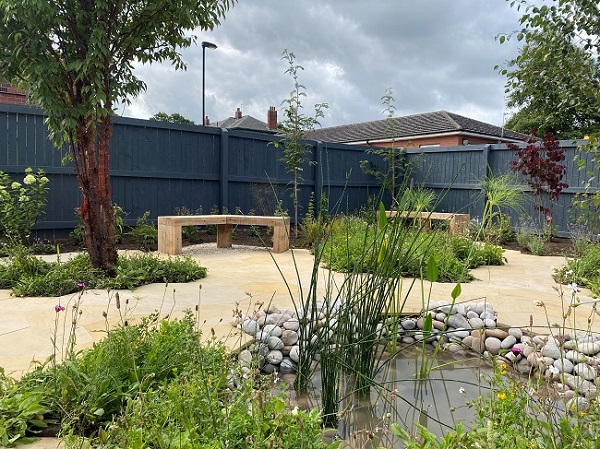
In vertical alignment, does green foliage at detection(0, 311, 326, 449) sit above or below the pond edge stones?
above

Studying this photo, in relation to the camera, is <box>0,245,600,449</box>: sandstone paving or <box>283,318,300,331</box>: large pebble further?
<box>283,318,300,331</box>: large pebble

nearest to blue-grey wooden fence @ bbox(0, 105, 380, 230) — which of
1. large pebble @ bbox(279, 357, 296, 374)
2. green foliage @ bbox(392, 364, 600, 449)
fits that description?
large pebble @ bbox(279, 357, 296, 374)

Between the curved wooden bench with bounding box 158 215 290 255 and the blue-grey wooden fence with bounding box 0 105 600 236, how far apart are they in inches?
35.3

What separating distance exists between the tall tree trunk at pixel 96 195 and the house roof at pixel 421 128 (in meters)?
10.7

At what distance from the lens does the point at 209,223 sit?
5.45 metres

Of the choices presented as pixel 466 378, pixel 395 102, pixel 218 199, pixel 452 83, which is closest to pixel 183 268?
pixel 466 378

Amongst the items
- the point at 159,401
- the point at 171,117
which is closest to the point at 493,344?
the point at 159,401

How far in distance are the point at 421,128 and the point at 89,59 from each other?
1458 centimetres

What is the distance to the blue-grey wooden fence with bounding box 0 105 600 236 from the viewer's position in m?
5.50

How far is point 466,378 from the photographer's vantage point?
6.93 ft

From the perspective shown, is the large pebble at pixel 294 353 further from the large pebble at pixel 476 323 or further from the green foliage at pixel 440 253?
the green foliage at pixel 440 253


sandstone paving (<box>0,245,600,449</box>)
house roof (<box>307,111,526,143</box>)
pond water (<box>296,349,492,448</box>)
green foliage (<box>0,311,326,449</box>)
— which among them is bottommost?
pond water (<box>296,349,492,448</box>)

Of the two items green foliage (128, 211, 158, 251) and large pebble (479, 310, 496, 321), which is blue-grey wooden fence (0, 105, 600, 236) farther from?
large pebble (479, 310, 496, 321)

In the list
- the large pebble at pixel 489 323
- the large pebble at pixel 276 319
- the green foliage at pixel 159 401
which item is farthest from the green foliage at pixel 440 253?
the green foliage at pixel 159 401
